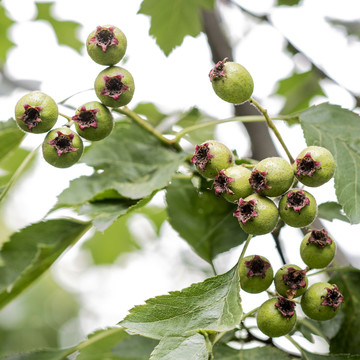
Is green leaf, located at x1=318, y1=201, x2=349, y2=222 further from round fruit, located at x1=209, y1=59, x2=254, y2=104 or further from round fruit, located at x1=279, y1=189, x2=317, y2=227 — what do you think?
round fruit, located at x1=209, y1=59, x2=254, y2=104

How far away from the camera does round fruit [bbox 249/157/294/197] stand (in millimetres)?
1374

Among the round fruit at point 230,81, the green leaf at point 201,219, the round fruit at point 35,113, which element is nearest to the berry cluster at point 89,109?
the round fruit at point 35,113

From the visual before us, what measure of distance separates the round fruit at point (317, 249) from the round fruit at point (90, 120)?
0.67 meters

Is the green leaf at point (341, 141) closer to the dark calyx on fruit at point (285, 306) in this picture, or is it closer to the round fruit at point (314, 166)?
the round fruit at point (314, 166)

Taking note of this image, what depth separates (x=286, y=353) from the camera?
5.48 ft

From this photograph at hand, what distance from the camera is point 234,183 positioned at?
4.64ft

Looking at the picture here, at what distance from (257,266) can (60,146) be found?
0.64 meters

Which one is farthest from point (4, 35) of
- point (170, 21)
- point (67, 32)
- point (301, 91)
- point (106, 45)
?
point (106, 45)

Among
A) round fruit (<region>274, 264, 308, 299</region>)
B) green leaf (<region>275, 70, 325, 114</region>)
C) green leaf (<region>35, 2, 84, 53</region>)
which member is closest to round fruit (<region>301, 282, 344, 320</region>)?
round fruit (<region>274, 264, 308, 299</region>)

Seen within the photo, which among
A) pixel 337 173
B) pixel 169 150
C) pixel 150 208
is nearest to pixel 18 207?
pixel 150 208

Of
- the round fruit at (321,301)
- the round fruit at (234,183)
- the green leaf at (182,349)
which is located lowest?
the round fruit at (321,301)

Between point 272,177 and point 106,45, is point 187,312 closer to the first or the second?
point 272,177

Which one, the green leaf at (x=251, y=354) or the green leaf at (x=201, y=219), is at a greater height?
the green leaf at (x=201, y=219)

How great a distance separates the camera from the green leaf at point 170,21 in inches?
90.2
